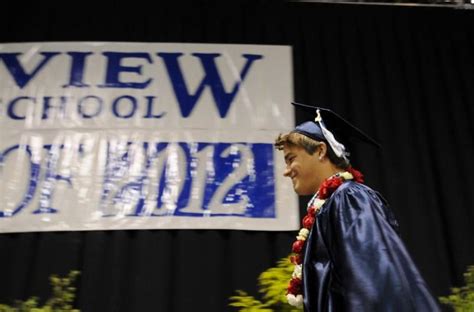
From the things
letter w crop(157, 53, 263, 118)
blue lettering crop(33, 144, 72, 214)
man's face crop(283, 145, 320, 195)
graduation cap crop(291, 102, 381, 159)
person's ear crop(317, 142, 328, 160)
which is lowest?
man's face crop(283, 145, 320, 195)

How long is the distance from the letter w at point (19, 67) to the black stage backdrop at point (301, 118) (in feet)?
0.58

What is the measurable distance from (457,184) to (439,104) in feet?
1.95

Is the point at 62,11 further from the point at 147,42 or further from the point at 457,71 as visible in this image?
the point at 457,71

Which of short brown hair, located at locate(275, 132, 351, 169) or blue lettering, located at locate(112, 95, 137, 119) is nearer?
short brown hair, located at locate(275, 132, 351, 169)

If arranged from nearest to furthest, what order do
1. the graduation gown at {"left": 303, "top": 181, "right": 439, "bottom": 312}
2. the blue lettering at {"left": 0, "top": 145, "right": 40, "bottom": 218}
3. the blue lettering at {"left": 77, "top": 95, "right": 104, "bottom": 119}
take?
the graduation gown at {"left": 303, "top": 181, "right": 439, "bottom": 312} < the blue lettering at {"left": 0, "top": 145, "right": 40, "bottom": 218} < the blue lettering at {"left": 77, "top": 95, "right": 104, "bottom": 119}

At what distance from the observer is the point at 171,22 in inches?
144

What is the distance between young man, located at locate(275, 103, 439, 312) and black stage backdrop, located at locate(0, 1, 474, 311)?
176 cm

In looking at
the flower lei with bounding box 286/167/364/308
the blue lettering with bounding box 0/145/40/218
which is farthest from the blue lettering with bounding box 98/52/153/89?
the flower lei with bounding box 286/167/364/308

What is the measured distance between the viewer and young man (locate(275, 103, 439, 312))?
42.0 inches

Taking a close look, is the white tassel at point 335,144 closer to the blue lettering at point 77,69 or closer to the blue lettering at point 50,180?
the blue lettering at point 50,180

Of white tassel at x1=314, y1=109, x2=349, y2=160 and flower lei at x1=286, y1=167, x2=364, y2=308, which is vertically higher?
white tassel at x1=314, y1=109, x2=349, y2=160

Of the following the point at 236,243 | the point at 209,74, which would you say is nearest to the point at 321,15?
the point at 209,74

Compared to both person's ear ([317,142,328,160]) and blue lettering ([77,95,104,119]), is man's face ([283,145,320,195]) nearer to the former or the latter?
person's ear ([317,142,328,160])

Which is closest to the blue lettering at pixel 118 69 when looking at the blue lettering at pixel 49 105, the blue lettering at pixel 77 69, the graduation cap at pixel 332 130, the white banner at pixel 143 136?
the white banner at pixel 143 136
